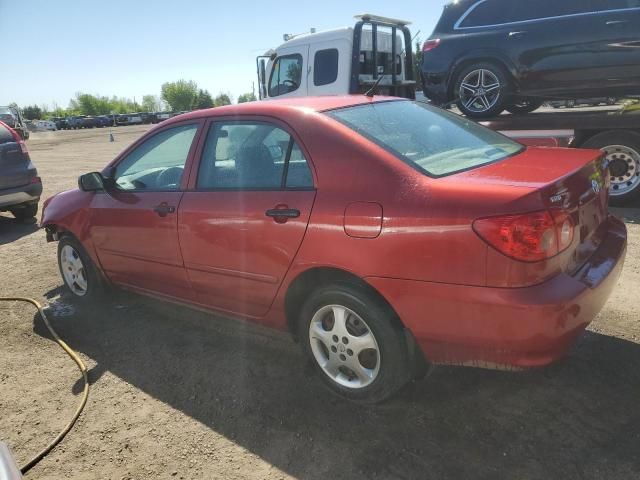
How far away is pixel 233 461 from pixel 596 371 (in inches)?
80.2

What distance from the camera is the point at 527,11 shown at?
20.6 ft

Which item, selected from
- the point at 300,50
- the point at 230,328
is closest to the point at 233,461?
the point at 230,328

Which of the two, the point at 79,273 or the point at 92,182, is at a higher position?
the point at 92,182

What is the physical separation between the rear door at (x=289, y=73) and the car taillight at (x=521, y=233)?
7382 mm

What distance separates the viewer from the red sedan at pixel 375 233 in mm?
2148

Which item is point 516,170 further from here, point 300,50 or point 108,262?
point 300,50

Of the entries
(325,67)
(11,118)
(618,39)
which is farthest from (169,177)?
(11,118)

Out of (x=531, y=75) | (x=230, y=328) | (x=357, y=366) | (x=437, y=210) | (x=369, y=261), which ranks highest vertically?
(x=531, y=75)

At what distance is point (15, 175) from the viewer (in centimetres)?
724

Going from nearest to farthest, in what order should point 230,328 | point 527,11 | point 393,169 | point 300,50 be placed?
point 393,169 → point 230,328 → point 527,11 → point 300,50

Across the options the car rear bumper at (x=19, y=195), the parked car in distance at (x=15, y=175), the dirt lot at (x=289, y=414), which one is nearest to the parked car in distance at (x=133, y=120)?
the parked car in distance at (x=15, y=175)

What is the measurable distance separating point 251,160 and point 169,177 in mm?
789

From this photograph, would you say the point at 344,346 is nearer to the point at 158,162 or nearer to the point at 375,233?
the point at 375,233

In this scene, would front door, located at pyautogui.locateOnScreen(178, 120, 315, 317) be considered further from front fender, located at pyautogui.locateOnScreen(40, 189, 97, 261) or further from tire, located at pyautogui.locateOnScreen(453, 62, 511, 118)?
tire, located at pyautogui.locateOnScreen(453, 62, 511, 118)
